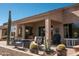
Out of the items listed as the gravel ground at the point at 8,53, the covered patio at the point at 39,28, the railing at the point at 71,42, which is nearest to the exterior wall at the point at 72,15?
the covered patio at the point at 39,28

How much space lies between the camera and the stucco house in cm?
1205

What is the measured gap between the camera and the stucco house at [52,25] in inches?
474

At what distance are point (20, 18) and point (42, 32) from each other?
1.46 m

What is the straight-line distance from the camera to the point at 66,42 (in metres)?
11.8

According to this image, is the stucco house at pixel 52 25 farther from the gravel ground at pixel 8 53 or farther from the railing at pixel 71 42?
the gravel ground at pixel 8 53

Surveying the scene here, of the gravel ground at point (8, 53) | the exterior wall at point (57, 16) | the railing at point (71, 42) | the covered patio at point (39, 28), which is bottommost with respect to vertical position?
the gravel ground at point (8, 53)

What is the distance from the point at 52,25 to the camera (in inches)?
496

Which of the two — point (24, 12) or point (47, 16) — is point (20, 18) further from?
point (47, 16)

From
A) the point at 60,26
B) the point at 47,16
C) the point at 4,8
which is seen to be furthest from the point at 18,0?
the point at 60,26

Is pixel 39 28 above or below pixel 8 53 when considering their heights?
above

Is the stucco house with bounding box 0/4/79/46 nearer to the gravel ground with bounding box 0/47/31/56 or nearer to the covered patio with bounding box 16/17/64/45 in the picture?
the covered patio with bounding box 16/17/64/45

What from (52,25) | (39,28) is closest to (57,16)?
(52,25)

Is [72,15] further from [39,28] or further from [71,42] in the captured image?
[39,28]

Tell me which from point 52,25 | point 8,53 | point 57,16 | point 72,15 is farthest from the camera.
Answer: point 52,25
